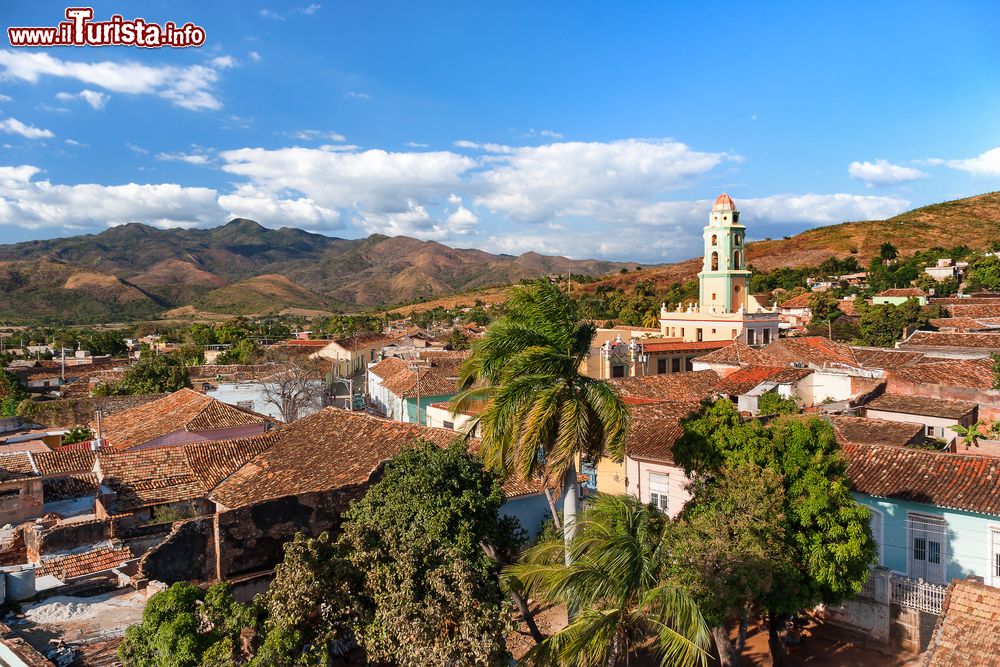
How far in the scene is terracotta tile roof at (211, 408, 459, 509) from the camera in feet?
50.1

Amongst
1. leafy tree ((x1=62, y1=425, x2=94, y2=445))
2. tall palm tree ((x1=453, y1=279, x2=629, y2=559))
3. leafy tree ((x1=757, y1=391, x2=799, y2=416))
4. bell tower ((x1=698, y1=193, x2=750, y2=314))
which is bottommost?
leafy tree ((x1=62, y1=425, x2=94, y2=445))

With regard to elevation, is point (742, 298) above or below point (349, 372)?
above

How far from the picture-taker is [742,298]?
45094mm

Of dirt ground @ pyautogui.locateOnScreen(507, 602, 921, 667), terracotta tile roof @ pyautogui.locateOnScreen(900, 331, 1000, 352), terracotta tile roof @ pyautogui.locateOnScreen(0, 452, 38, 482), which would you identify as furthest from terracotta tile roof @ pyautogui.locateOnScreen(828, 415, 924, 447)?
terracotta tile roof @ pyautogui.locateOnScreen(0, 452, 38, 482)

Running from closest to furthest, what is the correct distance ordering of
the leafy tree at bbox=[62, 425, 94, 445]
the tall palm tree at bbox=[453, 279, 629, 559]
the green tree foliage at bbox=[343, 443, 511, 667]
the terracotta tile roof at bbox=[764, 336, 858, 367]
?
the green tree foliage at bbox=[343, 443, 511, 667]
the tall palm tree at bbox=[453, 279, 629, 559]
the leafy tree at bbox=[62, 425, 94, 445]
the terracotta tile roof at bbox=[764, 336, 858, 367]

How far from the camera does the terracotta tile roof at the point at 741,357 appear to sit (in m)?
29.3

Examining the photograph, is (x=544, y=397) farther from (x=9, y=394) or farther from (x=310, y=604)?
(x=9, y=394)

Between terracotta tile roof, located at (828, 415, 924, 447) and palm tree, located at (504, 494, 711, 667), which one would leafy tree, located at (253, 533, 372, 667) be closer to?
palm tree, located at (504, 494, 711, 667)

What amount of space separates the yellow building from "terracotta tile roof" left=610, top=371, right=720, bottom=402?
16.8 meters

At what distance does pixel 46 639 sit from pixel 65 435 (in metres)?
20.5

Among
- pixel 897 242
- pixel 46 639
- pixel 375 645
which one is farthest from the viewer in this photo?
pixel 897 242

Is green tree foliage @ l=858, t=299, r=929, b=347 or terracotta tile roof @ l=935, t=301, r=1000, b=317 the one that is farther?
terracotta tile roof @ l=935, t=301, r=1000, b=317

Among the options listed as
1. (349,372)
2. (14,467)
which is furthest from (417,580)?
(349,372)

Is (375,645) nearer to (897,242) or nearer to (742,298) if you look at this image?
Answer: (742,298)
